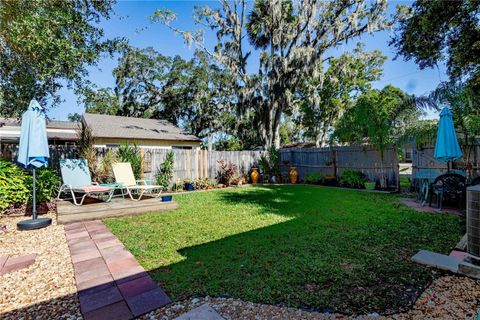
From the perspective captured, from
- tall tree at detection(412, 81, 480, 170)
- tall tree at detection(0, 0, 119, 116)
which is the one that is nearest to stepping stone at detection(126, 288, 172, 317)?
tall tree at detection(0, 0, 119, 116)

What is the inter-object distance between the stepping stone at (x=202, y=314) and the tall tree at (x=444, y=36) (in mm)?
7540

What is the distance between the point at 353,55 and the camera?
1805 centimetres

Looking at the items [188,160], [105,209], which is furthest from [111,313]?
[188,160]

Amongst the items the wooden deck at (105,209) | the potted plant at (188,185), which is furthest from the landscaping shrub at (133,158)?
the wooden deck at (105,209)

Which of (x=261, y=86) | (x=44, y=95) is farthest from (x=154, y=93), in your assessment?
(x=44, y=95)

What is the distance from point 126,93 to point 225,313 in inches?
879

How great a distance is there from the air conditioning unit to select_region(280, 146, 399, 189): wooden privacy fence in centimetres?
653

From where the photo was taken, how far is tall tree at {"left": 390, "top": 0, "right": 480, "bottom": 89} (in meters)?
5.84

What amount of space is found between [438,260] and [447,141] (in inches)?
157

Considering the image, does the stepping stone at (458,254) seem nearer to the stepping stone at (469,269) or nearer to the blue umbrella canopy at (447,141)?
the stepping stone at (469,269)

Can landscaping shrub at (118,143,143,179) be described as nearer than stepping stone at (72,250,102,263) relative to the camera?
No

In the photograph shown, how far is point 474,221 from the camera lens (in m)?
2.61

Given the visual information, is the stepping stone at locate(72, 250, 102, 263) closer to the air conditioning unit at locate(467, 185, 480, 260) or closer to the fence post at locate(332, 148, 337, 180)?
the air conditioning unit at locate(467, 185, 480, 260)

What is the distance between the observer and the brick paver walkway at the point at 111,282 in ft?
7.12
